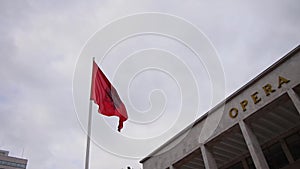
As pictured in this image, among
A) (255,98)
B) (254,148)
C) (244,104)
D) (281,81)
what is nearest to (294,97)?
(281,81)

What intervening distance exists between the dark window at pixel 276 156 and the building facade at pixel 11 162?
330ft

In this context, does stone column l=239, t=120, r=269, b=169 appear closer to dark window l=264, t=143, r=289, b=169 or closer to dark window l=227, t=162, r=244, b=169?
dark window l=264, t=143, r=289, b=169

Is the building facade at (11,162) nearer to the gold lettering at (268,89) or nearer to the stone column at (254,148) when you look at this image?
the stone column at (254,148)

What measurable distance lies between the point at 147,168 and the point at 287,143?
35.9 ft

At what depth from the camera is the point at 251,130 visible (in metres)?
15.6

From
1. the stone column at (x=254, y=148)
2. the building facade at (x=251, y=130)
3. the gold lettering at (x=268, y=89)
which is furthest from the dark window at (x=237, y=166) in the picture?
the gold lettering at (x=268, y=89)

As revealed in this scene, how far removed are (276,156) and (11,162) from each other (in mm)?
102966

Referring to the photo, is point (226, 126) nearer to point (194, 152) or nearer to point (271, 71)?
point (194, 152)

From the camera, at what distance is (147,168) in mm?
21141

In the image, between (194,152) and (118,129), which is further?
(194,152)

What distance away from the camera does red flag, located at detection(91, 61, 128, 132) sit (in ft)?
40.8

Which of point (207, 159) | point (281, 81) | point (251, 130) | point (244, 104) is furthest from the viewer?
point (207, 159)

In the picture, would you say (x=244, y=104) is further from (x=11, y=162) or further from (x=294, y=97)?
(x=11, y=162)

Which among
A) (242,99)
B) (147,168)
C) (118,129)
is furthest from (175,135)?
(118,129)
